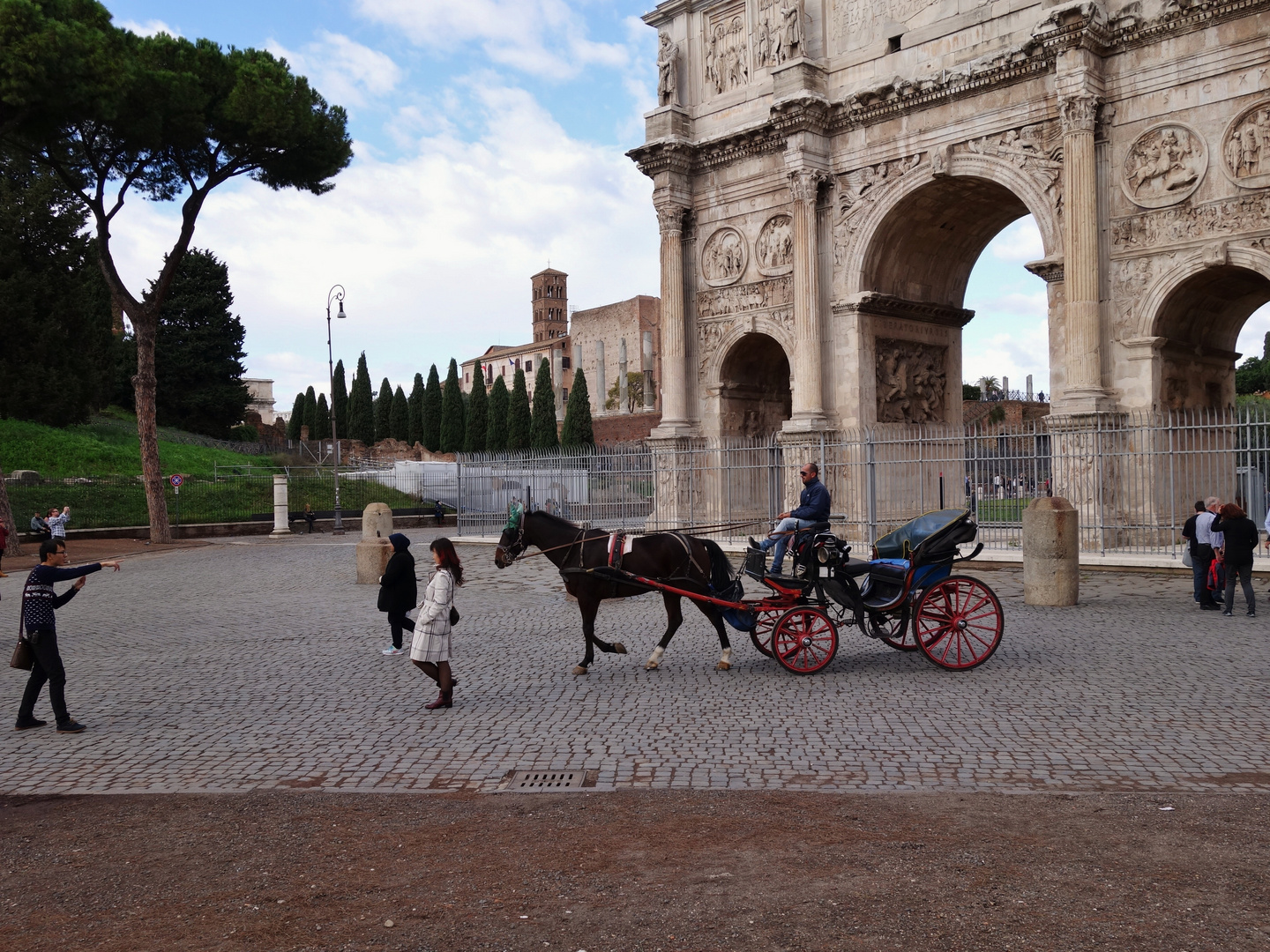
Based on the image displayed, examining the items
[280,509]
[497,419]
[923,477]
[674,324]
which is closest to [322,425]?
[497,419]

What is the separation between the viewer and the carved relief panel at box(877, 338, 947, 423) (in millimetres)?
20250

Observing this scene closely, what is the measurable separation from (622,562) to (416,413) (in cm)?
6234

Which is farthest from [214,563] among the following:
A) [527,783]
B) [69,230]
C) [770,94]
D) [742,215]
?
[69,230]

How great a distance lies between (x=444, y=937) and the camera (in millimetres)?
3508

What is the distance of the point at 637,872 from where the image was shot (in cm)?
407

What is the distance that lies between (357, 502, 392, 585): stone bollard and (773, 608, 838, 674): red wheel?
851 cm

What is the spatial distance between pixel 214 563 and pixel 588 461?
25.6 feet

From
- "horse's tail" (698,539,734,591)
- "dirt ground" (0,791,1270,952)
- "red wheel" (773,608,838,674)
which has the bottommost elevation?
"dirt ground" (0,791,1270,952)

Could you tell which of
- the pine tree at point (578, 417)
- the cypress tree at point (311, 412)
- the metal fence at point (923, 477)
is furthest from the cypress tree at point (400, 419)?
the metal fence at point (923, 477)

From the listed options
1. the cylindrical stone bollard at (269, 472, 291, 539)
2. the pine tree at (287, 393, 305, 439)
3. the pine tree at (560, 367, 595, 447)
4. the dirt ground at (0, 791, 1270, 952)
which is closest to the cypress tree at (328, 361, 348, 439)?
the pine tree at (287, 393, 305, 439)

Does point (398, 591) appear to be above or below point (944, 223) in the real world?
below

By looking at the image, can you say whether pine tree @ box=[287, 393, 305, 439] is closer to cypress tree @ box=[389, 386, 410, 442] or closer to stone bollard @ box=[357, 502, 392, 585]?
cypress tree @ box=[389, 386, 410, 442]

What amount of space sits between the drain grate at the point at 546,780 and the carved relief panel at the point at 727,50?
18.7m

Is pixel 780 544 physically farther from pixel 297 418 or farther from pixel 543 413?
pixel 297 418
